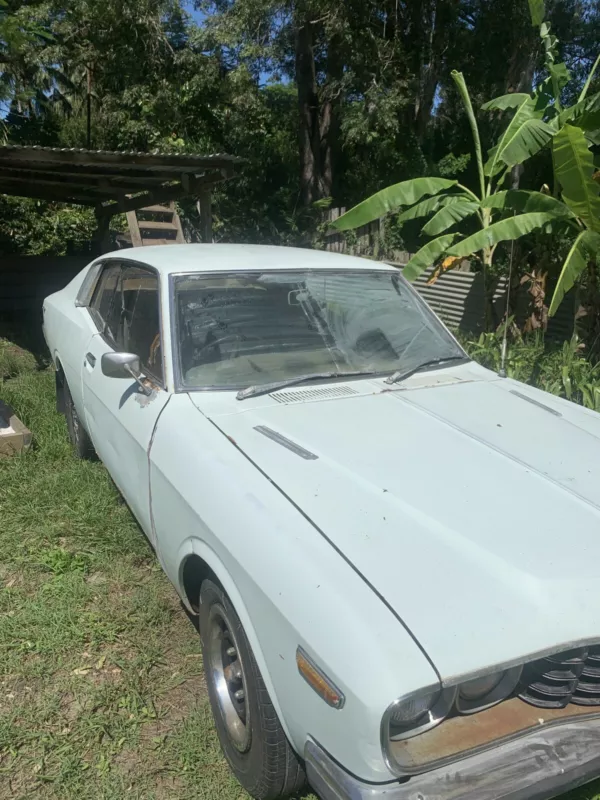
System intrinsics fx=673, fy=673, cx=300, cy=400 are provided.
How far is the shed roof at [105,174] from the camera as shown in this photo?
7051 millimetres

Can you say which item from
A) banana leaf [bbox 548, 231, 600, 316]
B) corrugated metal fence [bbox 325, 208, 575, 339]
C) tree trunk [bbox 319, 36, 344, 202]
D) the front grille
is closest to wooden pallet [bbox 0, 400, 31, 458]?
banana leaf [bbox 548, 231, 600, 316]

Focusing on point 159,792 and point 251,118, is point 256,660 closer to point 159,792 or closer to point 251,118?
point 159,792

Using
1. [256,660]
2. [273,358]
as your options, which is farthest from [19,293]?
[256,660]

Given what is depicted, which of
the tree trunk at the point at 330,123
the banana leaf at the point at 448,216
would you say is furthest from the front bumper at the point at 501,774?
the tree trunk at the point at 330,123

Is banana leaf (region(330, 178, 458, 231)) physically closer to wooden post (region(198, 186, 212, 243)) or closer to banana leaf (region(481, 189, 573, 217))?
banana leaf (region(481, 189, 573, 217))

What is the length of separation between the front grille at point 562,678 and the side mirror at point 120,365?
81.4 inches

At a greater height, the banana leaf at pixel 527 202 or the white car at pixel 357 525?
the banana leaf at pixel 527 202

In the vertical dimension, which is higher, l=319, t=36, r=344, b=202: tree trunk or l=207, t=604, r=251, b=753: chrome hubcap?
l=319, t=36, r=344, b=202: tree trunk

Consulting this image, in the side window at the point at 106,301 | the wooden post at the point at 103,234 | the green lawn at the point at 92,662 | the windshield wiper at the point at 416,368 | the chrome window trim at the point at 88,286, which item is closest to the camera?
the green lawn at the point at 92,662

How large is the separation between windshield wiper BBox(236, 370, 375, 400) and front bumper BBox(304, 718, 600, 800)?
1554mm

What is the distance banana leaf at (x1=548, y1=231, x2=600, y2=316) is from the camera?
495cm

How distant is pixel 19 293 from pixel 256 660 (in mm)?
9319

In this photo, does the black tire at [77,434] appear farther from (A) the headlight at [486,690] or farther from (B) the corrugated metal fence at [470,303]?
(B) the corrugated metal fence at [470,303]

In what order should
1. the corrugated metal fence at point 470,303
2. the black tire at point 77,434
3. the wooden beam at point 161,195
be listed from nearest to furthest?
the black tire at point 77,434, the corrugated metal fence at point 470,303, the wooden beam at point 161,195
